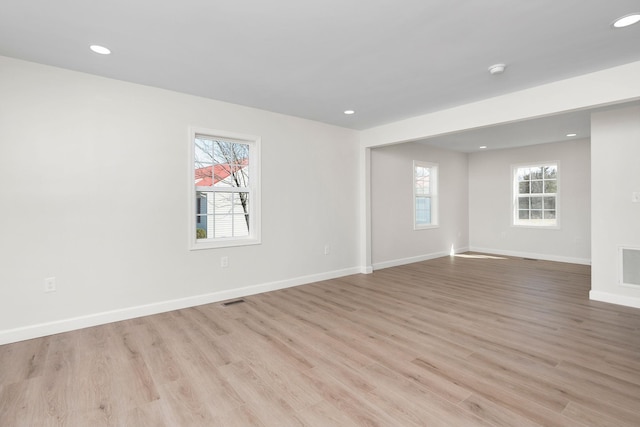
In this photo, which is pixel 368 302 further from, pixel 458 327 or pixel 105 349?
pixel 105 349

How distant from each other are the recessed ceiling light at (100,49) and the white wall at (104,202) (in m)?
0.61

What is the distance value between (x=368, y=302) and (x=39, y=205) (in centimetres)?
352

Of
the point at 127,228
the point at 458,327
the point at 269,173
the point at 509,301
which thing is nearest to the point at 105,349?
the point at 127,228

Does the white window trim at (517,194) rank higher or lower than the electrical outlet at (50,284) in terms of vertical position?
higher

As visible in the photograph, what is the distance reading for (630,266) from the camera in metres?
3.59

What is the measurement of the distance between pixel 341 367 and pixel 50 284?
2.79m

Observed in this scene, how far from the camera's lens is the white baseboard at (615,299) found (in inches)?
140

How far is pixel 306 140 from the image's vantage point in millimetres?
4723

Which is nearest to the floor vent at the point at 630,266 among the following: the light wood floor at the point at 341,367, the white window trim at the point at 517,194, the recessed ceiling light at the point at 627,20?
the light wood floor at the point at 341,367

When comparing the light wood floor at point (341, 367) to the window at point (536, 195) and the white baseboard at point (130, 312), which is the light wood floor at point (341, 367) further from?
the window at point (536, 195)

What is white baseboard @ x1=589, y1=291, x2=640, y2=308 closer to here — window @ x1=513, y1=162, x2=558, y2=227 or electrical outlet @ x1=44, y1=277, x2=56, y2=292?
window @ x1=513, y1=162, x2=558, y2=227

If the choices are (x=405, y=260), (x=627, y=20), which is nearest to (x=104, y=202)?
(x=627, y=20)

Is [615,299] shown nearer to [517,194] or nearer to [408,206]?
[408,206]

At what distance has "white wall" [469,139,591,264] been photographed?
6.10m
